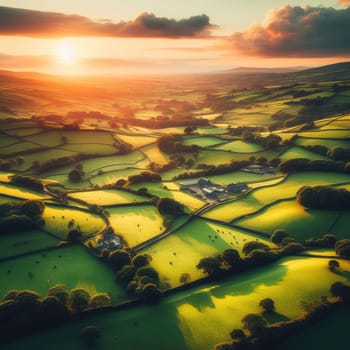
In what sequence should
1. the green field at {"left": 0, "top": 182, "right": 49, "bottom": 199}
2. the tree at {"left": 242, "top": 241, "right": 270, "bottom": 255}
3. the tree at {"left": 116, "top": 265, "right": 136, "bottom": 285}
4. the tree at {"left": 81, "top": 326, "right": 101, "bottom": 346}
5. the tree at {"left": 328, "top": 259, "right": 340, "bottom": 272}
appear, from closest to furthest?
1. the tree at {"left": 81, "top": 326, "right": 101, "bottom": 346}
2. the tree at {"left": 116, "top": 265, "right": 136, "bottom": 285}
3. the tree at {"left": 328, "top": 259, "right": 340, "bottom": 272}
4. the tree at {"left": 242, "top": 241, "right": 270, "bottom": 255}
5. the green field at {"left": 0, "top": 182, "right": 49, "bottom": 199}

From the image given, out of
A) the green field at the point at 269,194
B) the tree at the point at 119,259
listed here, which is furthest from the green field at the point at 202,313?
the green field at the point at 269,194

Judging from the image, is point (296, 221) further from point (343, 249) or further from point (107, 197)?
point (107, 197)

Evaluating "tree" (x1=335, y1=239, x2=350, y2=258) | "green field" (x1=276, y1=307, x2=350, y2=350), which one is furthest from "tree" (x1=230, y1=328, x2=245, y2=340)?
"tree" (x1=335, y1=239, x2=350, y2=258)

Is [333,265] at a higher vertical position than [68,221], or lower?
lower

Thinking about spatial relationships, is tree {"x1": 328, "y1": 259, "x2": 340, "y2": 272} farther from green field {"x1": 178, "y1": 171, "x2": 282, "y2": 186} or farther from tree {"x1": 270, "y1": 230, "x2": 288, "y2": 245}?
green field {"x1": 178, "y1": 171, "x2": 282, "y2": 186}

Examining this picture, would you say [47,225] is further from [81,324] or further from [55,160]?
[55,160]

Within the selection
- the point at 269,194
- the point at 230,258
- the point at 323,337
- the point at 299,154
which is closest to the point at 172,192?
the point at 269,194
